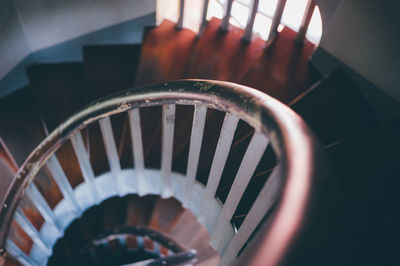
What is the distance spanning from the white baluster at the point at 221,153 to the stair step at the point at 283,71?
119 centimetres

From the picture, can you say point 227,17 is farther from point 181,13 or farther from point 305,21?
point 305,21

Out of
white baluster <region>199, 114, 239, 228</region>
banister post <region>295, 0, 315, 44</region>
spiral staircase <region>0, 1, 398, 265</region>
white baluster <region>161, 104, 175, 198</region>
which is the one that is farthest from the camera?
banister post <region>295, 0, 315, 44</region>

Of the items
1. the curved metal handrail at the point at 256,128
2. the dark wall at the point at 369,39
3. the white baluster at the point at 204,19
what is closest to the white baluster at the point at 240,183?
the curved metal handrail at the point at 256,128

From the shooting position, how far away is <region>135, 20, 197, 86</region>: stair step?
3.45 m

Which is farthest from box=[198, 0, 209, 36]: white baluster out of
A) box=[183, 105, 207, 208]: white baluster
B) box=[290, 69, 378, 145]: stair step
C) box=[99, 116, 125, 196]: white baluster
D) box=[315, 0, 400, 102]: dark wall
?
box=[183, 105, 207, 208]: white baluster

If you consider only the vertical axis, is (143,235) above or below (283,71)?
below

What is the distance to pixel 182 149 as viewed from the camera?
2.90 m

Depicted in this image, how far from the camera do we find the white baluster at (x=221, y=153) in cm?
154

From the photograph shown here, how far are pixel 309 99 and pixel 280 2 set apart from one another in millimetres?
1254

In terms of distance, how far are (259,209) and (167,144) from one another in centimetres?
113

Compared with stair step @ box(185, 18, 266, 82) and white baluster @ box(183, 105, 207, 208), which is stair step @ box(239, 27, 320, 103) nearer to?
stair step @ box(185, 18, 266, 82)

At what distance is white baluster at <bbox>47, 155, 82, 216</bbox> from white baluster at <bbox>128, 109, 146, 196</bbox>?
66 cm

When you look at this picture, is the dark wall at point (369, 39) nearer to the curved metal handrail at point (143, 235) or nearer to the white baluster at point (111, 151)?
the white baluster at point (111, 151)

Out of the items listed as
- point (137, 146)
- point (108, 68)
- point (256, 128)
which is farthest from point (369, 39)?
point (108, 68)
